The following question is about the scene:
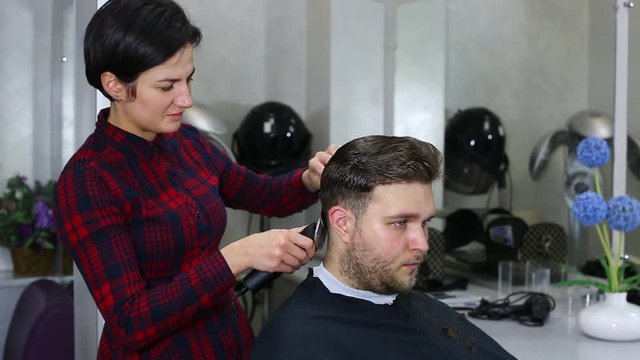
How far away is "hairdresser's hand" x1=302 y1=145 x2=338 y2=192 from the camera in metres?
1.82

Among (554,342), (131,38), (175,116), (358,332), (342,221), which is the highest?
(131,38)

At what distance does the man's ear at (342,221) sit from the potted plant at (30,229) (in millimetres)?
1020

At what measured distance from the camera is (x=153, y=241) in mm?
1595

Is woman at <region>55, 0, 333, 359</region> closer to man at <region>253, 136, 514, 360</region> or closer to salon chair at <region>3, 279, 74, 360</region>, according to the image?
man at <region>253, 136, 514, 360</region>

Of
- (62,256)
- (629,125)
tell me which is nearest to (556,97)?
(629,125)

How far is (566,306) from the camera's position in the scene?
2805mm

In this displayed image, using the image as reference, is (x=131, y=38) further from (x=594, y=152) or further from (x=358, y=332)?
(x=594, y=152)

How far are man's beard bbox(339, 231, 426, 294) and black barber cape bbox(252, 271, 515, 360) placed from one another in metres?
0.07


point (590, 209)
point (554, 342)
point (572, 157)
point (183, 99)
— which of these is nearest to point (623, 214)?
point (590, 209)

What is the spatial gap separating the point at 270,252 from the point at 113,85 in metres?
0.47

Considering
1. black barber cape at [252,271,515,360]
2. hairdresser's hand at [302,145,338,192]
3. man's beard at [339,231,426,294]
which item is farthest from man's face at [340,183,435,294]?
hairdresser's hand at [302,145,338,192]

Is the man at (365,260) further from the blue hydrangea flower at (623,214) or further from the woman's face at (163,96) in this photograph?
the blue hydrangea flower at (623,214)

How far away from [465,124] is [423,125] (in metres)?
0.18

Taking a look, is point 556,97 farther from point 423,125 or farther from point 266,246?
point 266,246
